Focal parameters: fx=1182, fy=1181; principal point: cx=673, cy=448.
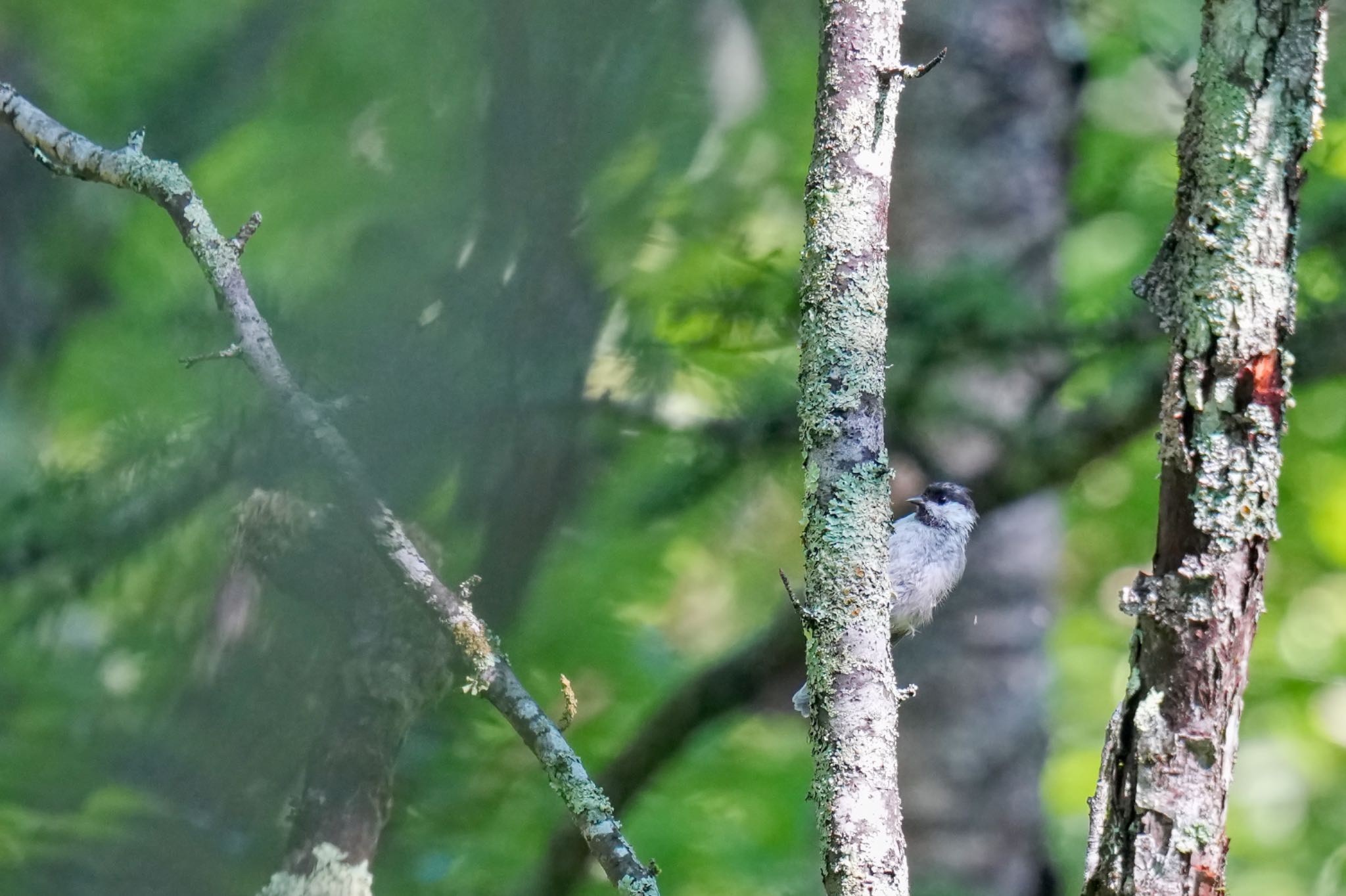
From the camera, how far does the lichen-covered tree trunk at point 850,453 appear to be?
192 centimetres

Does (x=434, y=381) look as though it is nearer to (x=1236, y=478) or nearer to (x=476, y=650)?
Answer: (x=476, y=650)

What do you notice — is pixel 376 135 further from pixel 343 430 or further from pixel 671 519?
pixel 671 519

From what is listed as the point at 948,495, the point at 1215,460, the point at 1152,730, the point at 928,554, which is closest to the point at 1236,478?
the point at 1215,460

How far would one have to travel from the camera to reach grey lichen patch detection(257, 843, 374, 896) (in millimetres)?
2182

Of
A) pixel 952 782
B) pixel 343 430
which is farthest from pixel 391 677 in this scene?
pixel 952 782

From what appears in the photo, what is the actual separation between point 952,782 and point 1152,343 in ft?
7.06

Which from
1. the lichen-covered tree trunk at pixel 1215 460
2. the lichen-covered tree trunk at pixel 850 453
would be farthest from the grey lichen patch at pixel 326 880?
the lichen-covered tree trunk at pixel 1215 460

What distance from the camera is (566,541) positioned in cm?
369

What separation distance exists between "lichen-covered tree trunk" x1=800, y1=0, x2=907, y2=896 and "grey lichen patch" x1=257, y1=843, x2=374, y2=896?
0.91 metres

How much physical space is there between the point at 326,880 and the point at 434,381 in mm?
963

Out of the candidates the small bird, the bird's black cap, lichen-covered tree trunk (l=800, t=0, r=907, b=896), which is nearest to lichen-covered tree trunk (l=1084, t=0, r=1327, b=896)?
lichen-covered tree trunk (l=800, t=0, r=907, b=896)

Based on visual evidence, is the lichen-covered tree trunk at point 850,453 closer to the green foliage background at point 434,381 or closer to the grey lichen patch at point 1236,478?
the grey lichen patch at point 1236,478

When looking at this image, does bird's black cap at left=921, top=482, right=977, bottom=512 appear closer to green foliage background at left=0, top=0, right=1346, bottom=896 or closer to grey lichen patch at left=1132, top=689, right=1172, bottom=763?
green foliage background at left=0, top=0, right=1346, bottom=896

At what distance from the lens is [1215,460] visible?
6.41 ft
